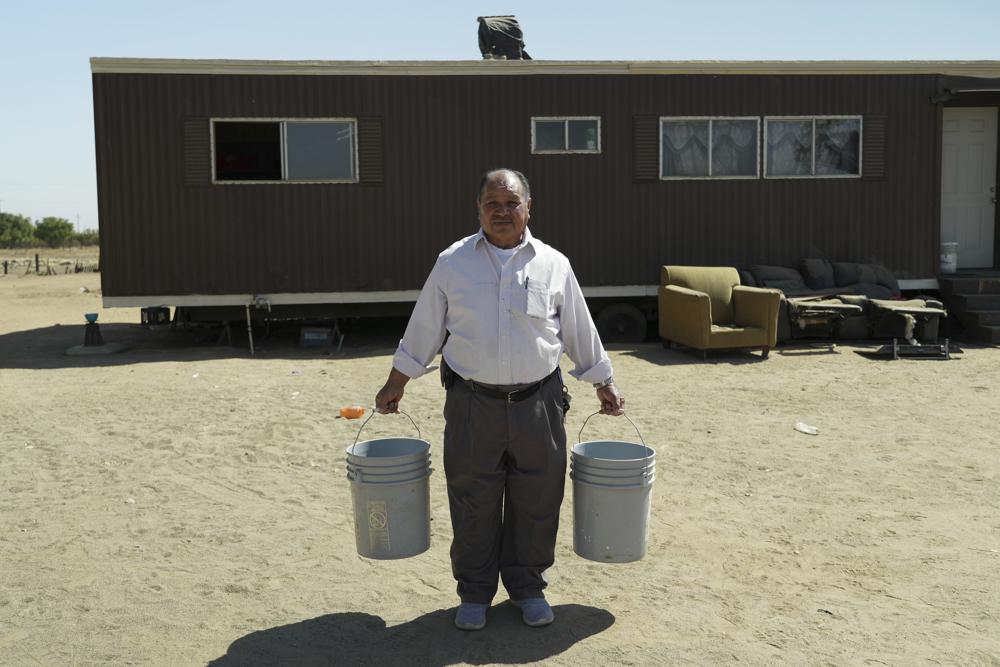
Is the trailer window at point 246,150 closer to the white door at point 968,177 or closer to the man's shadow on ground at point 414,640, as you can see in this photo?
the man's shadow on ground at point 414,640

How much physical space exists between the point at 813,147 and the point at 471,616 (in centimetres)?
945

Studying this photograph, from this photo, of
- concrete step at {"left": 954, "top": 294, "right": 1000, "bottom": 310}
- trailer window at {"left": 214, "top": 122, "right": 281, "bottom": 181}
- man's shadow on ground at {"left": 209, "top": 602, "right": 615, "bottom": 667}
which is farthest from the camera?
concrete step at {"left": 954, "top": 294, "right": 1000, "bottom": 310}

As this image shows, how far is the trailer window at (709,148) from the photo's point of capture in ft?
37.3

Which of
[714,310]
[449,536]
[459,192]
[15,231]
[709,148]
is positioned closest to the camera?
[449,536]

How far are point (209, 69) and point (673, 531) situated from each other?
25.7 feet

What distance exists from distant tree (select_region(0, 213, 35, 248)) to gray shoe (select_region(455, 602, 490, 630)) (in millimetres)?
44440

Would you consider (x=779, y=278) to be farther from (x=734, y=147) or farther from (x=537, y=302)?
(x=537, y=302)

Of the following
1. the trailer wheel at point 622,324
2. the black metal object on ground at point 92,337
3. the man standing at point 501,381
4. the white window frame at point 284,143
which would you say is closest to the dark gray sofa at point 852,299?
the trailer wheel at point 622,324

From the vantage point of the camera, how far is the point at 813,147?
11.6 metres

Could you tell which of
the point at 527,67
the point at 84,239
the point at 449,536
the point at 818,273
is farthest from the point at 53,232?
the point at 449,536

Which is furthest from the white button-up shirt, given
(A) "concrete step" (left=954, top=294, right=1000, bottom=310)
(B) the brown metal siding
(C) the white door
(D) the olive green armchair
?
(C) the white door

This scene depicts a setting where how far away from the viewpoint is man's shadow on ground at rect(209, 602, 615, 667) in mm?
3303

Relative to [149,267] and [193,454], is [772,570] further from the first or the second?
[149,267]

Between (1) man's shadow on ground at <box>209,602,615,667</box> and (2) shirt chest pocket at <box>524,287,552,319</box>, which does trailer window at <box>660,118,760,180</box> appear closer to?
(2) shirt chest pocket at <box>524,287,552,319</box>
